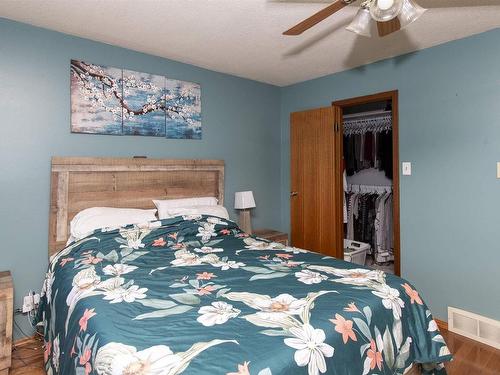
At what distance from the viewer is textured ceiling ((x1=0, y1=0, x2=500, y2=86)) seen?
7.16 feet

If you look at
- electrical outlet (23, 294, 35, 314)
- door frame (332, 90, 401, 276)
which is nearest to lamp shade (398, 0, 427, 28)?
door frame (332, 90, 401, 276)

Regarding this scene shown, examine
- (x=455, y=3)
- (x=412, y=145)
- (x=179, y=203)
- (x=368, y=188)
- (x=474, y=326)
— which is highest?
(x=455, y=3)

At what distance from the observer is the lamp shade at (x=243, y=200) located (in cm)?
355

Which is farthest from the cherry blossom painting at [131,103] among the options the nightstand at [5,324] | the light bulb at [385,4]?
the light bulb at [385,4]

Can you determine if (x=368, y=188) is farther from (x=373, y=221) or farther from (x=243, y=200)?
(x=243, y=200)

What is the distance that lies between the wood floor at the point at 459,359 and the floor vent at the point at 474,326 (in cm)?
6

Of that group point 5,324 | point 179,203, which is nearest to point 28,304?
point 5,324

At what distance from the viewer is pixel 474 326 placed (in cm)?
262

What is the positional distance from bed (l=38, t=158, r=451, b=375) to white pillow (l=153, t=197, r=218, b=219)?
368 millimetres

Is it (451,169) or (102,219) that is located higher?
(451,169)

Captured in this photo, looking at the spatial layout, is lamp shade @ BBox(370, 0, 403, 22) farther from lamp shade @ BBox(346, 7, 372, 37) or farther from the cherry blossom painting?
the cherry blossom painting

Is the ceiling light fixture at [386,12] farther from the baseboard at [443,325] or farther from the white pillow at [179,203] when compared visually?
the baseboard at [443,325]

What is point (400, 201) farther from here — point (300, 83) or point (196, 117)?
point (196, 117)

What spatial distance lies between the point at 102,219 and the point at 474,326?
313cm
